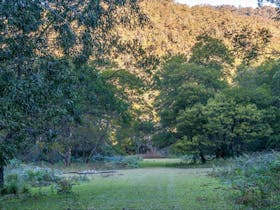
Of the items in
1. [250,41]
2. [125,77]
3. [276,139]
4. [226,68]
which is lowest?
[276,139]

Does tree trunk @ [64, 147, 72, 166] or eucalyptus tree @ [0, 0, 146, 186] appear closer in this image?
eucalyptus tree @ [0, 0, 146, 186]

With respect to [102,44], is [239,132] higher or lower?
lower

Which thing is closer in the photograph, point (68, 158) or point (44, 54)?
point (44, 54)

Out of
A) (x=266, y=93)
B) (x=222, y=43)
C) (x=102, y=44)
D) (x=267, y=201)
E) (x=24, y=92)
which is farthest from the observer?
(x=222, y=43)

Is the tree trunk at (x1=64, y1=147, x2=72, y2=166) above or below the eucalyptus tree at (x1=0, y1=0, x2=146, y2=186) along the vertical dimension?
below

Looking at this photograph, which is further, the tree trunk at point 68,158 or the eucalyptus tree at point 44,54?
the tree trunk at point 68,158

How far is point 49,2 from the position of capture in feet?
25.8

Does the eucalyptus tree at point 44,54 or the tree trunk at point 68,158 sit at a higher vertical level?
the eucalyptus tree at point 44,54

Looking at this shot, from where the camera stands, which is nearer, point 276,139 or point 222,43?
point 276,139

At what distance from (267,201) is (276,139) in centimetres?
1747

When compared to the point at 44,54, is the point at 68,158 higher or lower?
lower

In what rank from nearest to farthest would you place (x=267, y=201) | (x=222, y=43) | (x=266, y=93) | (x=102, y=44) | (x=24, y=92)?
(x=24, y=92)
(x=267, y=201)
(x=102, y=44)
(x=266, y=93)
(x=222, y=43)

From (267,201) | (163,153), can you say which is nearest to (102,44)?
(267,201)

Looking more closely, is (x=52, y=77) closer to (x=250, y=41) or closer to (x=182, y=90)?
(x=250, y=41)
